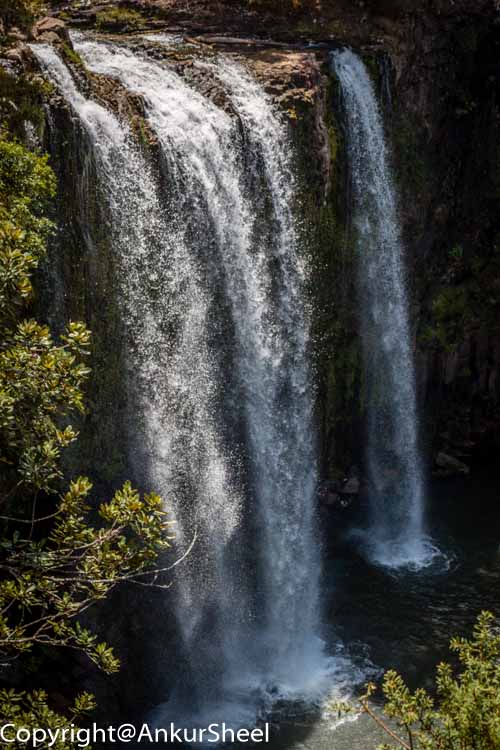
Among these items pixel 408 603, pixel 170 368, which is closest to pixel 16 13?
pixel 170 368

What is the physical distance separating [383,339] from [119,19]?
27.9 ft

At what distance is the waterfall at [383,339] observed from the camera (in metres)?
18.2

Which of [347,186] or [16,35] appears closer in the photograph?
[16,35]

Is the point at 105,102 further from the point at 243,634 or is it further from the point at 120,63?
the point at 243,634

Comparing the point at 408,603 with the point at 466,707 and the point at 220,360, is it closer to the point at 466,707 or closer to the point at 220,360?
the point at 220,360

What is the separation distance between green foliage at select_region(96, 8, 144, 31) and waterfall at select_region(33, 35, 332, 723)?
128 centimetres

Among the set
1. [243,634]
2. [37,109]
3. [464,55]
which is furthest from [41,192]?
[464,55]

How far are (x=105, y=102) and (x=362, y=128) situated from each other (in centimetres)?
594

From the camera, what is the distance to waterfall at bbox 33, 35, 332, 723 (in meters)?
14.5

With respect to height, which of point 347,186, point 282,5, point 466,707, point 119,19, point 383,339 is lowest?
point 383,339

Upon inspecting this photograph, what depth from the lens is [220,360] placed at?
15844 mm

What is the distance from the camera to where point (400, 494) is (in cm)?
2030

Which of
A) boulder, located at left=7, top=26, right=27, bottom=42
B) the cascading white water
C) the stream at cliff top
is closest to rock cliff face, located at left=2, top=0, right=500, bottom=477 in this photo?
the stream at cliff top

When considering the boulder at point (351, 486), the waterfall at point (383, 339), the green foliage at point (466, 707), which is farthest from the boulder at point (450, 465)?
the green foliage at point (466, 707)
